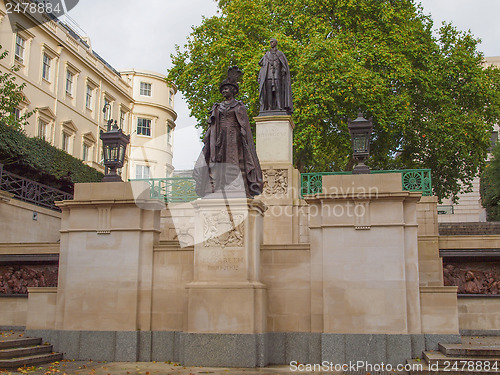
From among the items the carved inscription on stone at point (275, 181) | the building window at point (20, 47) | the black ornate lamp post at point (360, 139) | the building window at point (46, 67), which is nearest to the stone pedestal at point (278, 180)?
the carved inscription on stone at point (275, 181)

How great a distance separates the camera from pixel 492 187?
37562 mm

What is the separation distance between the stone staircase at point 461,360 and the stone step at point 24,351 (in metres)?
7.63

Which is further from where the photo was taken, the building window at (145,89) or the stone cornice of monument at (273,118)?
the building window at (145,89)

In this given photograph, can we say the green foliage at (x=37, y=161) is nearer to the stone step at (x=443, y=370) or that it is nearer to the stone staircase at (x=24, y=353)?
the stone staircase at (x=24, y=353)

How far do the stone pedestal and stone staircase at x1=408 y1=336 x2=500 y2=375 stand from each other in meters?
6.75

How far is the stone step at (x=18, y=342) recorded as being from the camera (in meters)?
11.3

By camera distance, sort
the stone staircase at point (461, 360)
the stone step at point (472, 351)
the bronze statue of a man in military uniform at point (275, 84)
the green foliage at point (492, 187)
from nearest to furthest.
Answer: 1. the stone staircase at point (461, 360)
2. the stone step at point (472, 351)
3. the bronze statue of a man in military uniform at point (275, 84)
4. the green foliage at point (492, 187)

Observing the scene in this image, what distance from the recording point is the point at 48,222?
23609 mm

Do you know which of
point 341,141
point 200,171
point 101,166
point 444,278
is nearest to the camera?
point 200,171

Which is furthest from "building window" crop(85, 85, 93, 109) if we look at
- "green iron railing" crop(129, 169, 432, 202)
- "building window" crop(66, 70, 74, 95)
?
"green iron railing" crop(129, 169, 432, 202)

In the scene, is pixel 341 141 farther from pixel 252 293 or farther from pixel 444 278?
pixel 252 293

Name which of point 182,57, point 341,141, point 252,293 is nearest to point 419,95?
point 341,141

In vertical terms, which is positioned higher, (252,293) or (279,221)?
(279,221)

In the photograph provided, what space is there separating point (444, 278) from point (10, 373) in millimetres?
10378
